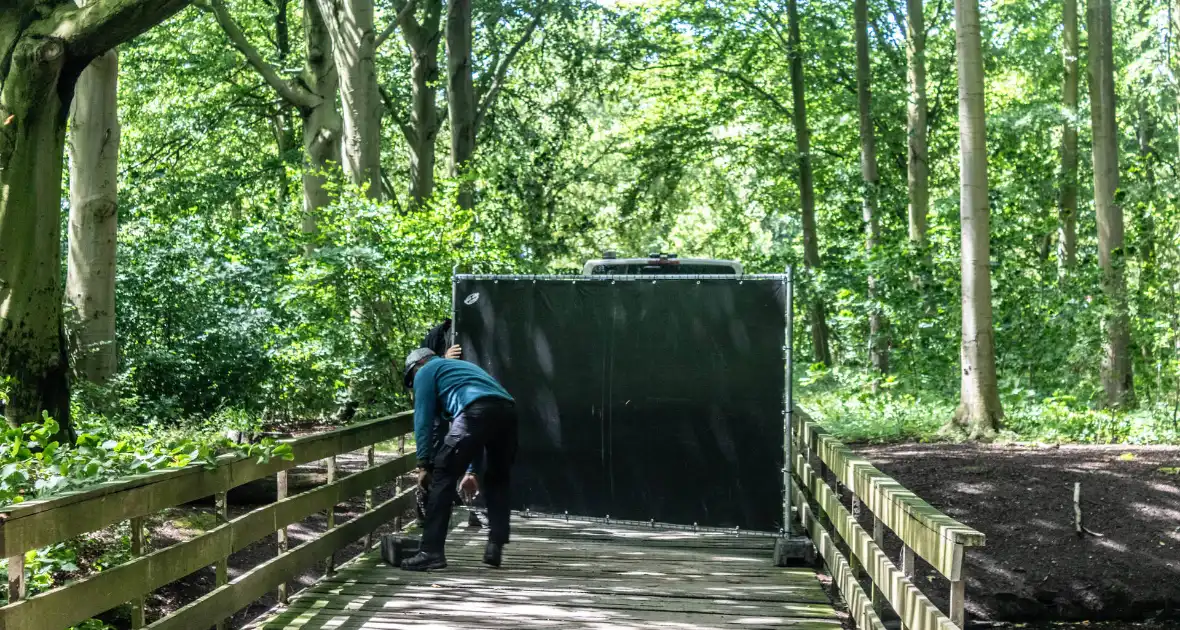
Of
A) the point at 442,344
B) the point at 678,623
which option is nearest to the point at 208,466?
the point at 678,623

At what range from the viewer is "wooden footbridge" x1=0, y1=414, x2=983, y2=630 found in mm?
4984

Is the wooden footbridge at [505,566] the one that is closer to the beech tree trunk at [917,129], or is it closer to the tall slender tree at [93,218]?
the tall slender tree at [93,218]

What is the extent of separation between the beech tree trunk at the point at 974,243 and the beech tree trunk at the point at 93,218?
10047mm

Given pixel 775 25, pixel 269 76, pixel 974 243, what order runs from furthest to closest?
pixel 775 25 < pixel 269 76 < pixel 974 243

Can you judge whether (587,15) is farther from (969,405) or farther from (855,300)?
(969,405)

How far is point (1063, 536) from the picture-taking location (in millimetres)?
10477

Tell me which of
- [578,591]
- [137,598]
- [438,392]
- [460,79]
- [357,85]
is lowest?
[578,591]

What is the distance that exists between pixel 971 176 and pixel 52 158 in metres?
11.0

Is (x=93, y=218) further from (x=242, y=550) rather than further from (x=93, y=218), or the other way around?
(x=242, y=550)

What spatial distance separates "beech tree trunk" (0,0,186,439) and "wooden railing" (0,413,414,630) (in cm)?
183

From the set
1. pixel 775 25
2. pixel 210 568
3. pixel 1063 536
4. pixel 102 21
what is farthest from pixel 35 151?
pixel 775 25

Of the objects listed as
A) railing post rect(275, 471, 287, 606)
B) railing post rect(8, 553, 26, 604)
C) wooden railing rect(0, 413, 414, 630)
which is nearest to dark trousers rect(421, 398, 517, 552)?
wooden railing rect(0, 413, 414, 630)

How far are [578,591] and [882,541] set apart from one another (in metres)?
2.47

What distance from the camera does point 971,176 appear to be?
50.4ft
